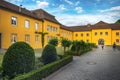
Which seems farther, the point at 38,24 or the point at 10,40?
the point at 38,24

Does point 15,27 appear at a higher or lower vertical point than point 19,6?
lower

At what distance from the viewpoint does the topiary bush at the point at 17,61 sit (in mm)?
8312

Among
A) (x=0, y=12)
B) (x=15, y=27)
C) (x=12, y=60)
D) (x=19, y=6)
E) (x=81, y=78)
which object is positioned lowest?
(x=81, y=78)

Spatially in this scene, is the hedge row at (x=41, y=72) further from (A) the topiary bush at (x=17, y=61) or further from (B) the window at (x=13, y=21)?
(B) the window at (x=13, y=21)

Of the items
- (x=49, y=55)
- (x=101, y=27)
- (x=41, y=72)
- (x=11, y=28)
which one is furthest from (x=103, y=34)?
(x=41, y=72)

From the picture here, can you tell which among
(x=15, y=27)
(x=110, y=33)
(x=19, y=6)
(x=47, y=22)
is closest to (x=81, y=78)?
(x=15, y=27)

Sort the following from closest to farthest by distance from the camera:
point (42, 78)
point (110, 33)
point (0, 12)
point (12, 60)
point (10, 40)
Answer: point (12, 60) → point (42, 78) → point (0, 12) → point (10, 40) → point (110, 33)

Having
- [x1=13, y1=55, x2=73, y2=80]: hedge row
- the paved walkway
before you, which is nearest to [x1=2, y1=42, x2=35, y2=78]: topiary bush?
[x1=13, y1=55, x2=73, y2=80]: hedge row

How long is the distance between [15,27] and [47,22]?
13.0 m

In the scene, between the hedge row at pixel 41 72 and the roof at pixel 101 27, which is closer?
the hedge row at pixel 41 72

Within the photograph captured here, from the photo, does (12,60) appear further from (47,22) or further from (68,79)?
(47,22)

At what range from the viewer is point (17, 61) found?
27.3 ft

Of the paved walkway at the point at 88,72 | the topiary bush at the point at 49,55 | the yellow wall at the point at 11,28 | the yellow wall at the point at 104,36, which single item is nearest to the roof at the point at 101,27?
the yellow wall at the point at 104,36

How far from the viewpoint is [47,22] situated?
40.1 m
